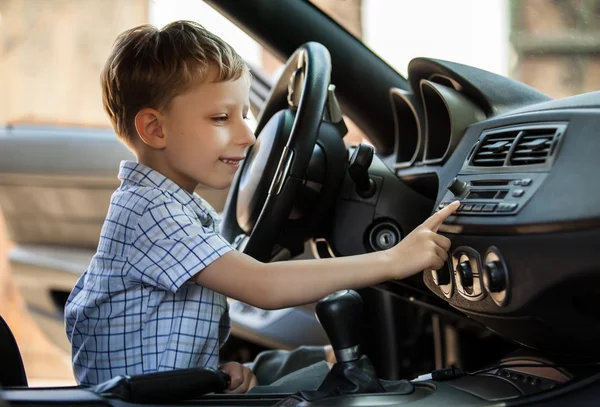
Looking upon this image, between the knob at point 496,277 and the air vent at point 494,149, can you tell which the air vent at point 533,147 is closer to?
the air vent at point 494,149

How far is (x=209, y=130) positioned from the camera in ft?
3.68

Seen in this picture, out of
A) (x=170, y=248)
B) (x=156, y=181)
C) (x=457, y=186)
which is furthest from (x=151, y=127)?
(x=457, y=186)

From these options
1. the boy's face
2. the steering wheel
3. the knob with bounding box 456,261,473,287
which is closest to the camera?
the knob with bounding box 456,261,473,287

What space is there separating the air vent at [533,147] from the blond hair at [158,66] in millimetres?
378

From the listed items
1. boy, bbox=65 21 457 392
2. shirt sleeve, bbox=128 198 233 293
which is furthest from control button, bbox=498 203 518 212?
shirt sleeve, bbox=128 198 233 293

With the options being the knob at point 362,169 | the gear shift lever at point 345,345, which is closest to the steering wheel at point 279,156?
the knob at point 362,169

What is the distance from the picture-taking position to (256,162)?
1432 mm

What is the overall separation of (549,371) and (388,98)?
0.74 meters

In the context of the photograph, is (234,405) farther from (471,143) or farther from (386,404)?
(471,143)

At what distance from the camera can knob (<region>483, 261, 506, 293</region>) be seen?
0.96m

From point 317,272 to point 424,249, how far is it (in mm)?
131

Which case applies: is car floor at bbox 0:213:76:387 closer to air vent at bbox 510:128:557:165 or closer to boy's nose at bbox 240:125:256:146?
boy's nose at bbox 240:125:256:146

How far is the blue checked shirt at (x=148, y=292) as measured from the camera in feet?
3.51

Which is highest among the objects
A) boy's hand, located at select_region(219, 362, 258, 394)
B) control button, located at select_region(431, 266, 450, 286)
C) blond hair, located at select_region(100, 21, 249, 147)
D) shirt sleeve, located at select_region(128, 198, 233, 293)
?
blond hair, located at select_region(100, 21, 249, 147)
